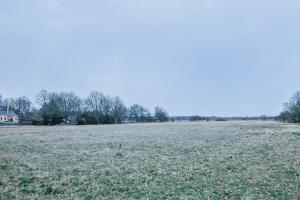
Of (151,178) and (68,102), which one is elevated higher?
(68,102)

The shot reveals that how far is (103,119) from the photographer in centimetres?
12756

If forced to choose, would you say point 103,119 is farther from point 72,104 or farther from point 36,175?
point 36,175

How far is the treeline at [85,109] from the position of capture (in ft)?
402

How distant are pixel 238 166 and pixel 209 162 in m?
1.95

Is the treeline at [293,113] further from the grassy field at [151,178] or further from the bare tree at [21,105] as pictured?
the bare tree at [21,105]

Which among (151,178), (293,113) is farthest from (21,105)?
(151,178)

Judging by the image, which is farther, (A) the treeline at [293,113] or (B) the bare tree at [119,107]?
(B) the bare tree at [119,107]

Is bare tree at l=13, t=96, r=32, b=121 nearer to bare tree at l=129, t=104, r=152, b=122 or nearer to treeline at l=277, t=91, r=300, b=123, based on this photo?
bare tree at l=129, t=104, r=152, b=122

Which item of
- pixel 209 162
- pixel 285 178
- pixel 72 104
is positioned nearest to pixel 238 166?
pixel 209 162

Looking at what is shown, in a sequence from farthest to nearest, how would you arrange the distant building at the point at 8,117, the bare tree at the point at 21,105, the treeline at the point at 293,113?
the bare tree at the point at 21,105
the distant building at the point at 8,117
the treeline at the point at 293,113

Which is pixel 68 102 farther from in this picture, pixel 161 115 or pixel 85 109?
pixel 161 115

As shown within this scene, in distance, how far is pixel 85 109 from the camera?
159 meters

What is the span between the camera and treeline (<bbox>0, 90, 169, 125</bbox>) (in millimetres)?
122562

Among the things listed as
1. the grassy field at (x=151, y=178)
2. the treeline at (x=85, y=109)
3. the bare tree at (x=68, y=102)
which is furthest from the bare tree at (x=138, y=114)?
the grassy field at (x=151, y=178)
